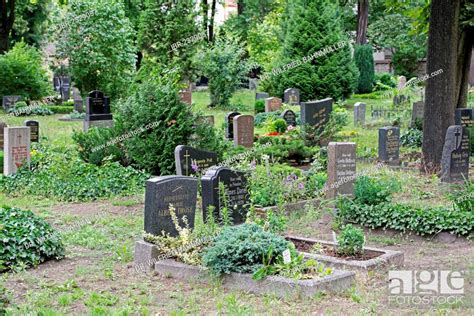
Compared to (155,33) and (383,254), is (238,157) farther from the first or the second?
(155,33)

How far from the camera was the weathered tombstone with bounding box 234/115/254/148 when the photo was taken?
64.7ft

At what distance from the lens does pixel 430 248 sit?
1083 centimetres

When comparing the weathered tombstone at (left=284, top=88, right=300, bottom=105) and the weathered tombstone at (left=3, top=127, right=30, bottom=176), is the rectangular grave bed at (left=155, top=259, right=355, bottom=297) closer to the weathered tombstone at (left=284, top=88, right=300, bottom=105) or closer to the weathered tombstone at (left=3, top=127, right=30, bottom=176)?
the weathered tombstone at (left=3, top=127, right=30, bottom=176)

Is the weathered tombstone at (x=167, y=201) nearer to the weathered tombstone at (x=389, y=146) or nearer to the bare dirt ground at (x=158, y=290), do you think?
the bare dirt ground at (x=158, y=290)

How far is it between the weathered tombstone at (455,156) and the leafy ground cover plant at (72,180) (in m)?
5.82

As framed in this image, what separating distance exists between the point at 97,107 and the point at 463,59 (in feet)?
37.5

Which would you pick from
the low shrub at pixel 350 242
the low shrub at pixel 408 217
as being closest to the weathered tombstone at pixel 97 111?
the low shrub at pixel 408 217

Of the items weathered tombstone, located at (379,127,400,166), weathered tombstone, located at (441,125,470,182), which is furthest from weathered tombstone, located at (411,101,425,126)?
weathered tombstone, located at (441,125,470,182)

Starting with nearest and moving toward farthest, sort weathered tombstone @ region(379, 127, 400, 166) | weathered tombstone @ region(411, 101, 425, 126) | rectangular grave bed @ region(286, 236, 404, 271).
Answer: rectangular grave bed @ region(286, 236, 404, 271) → weathered tombstone @ region(379, 127, 400, 166) → weathered tombstone @ region(411, 101, 425, 126)

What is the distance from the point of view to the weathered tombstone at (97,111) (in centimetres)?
2505

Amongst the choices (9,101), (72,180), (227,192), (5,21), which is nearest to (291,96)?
(9,101)

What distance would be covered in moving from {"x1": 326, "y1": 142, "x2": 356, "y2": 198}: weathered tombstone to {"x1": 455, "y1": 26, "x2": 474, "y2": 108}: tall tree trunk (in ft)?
30.1

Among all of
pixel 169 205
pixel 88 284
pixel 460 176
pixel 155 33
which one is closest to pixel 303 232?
pixel 169 205

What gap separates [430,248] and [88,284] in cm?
478
